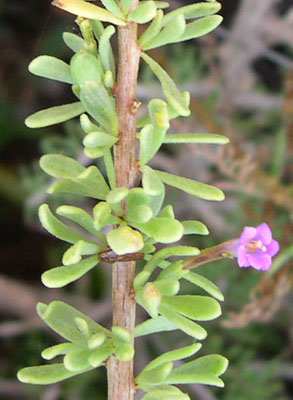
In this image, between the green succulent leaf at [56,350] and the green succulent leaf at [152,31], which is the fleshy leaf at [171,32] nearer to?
the green succulent leaf at [152,31]

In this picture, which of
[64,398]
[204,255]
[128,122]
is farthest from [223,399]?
Result: [128,122]

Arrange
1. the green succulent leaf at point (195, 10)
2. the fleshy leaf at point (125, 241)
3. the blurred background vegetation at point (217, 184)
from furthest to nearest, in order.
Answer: the blurred background vegetation at point (217, 184) < the green succulent leaf at point (195, 10) < the fleshy leaf at point (125, 241)

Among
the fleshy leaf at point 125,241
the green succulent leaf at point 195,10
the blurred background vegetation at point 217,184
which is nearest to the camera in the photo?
the fleshy leaf at point 125,241

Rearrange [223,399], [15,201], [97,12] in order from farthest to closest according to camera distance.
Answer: [15,201] → [223,399] → [97,12]

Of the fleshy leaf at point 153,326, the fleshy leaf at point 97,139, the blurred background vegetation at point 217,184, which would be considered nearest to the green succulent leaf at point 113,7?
the fleshy leaf at point 97,139

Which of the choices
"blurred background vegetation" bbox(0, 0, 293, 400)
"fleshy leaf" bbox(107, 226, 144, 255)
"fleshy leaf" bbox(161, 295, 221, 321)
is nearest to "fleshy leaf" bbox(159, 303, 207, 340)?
"fleshy leaf" bbox(161, 295, 221, 321)

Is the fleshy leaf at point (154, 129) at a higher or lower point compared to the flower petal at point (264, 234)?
higher

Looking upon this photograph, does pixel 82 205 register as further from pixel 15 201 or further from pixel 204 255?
pixel 204 255
